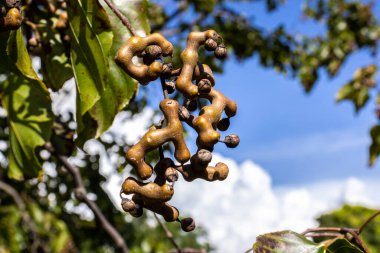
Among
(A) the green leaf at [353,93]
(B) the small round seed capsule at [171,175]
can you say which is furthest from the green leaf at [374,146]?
(B) the small round seed capsule at [171,175]

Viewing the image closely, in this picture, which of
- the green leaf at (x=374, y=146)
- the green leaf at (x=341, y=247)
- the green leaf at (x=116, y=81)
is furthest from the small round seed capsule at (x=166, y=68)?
the green leaf at (x=374, y=146)

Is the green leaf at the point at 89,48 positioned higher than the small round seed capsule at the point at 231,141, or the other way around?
the green leaf at the point at 89,48

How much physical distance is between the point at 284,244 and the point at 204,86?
371 millimetres

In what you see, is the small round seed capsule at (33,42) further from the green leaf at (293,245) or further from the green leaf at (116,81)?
the green leaf at (293,245)

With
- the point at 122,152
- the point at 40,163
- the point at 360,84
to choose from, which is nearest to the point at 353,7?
the point at 360,84

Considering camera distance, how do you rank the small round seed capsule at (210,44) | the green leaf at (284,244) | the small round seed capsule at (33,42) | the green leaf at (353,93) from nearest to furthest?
the small round seed capsule at (210,44) < the green leaf at (284,244) < the small round seed capsule at (33,42) < the green leaf at (353,93)

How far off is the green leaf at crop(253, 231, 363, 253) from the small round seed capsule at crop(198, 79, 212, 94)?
1.04 ft

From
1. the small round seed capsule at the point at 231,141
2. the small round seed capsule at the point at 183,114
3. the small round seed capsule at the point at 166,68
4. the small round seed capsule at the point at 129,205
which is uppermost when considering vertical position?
the small round seed capsule at the point at 166,68

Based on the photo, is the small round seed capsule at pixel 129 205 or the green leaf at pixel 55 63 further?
the green leaf at pixel 55 63

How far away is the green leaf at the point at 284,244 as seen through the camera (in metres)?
0.95

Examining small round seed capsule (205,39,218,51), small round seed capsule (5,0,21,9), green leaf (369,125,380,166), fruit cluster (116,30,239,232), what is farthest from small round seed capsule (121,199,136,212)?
green leaf (369,125,380,166)

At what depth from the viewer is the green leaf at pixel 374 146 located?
2871 millimetres

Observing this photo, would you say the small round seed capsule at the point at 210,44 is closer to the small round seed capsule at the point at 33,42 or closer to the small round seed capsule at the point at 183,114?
the small round seed capsule at the point at 183,114

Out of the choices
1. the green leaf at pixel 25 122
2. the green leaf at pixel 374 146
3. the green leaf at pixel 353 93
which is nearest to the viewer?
the green leaf at pixel 25 122
